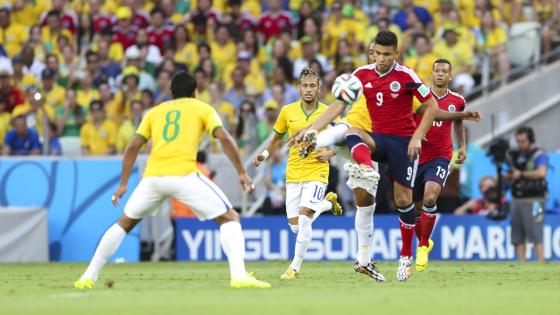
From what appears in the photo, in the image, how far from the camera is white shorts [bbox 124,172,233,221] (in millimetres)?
12984

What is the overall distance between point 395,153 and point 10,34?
16719mm

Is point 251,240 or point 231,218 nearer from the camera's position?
point 231,218

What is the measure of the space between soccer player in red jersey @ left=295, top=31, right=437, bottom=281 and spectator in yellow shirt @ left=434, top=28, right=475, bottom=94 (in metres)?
12.0

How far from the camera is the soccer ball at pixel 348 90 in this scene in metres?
14.5

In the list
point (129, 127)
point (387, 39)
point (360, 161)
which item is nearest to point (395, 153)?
point (360, 161)

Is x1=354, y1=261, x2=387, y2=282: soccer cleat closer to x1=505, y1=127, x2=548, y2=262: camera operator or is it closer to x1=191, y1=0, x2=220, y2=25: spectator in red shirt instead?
x1=505, y1=127, x2=548, y2=262: camera operator

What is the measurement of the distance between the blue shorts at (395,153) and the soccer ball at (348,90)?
2.59 feet

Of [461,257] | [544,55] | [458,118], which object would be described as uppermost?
[544,55]

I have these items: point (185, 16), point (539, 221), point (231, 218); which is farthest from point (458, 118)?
point (185, 16)

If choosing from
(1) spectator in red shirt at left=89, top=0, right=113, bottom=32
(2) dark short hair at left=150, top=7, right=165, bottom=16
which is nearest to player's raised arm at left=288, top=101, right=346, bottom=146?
(2) dark short hair at left=150, top=7, right=165, bottom=16

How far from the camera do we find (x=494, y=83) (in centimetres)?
2828

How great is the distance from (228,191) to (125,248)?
2103mm

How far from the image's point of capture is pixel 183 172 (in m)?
13.0

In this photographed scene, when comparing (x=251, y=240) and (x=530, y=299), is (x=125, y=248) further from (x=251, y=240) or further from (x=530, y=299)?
(x=530, y=299)
